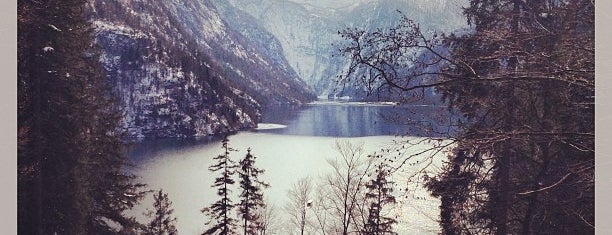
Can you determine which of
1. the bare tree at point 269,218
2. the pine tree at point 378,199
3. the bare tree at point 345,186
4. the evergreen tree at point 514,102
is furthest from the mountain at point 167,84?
the evergreen tree at point 514,102

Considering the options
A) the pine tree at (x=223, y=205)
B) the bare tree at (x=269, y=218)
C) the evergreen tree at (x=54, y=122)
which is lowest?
the bare tree at (x=269, y=218)

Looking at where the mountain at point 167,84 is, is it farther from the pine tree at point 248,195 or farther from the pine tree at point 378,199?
the pine tree at point 378,199

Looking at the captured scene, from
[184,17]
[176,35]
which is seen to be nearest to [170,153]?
[176,35]

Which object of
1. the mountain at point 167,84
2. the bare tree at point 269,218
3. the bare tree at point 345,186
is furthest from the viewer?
the mountain at point 167,84

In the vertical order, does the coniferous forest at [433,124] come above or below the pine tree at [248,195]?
above

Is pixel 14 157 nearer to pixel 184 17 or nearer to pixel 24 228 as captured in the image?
pixel 24 228

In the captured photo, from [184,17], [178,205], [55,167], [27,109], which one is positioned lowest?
[178,205]

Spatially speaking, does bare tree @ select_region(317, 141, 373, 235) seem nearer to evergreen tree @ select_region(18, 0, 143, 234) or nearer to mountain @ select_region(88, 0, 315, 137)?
evergreen tree @ select_region(18, 0, 143, 234)

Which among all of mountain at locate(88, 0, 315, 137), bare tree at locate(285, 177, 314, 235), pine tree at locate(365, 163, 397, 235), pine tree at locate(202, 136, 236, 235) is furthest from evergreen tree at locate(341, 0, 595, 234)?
mountain at locate(88, 0, 315, 137)

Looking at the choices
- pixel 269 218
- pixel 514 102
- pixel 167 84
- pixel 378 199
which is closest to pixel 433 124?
pixel 514 102
